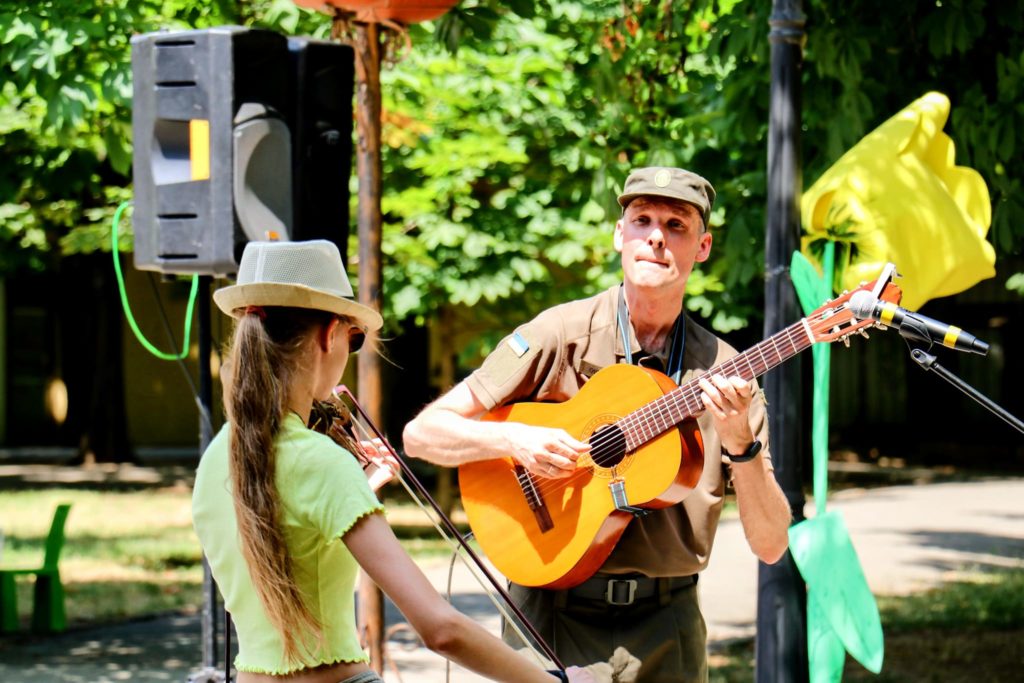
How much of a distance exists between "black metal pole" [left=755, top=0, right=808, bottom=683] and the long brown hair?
2506mm

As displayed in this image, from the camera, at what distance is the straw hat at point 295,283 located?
99.0 inches

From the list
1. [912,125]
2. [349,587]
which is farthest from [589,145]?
[349,587]

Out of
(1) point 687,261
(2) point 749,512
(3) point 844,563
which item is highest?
(1) point 687,261

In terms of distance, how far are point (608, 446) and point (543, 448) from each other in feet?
0.71

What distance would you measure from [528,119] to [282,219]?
231 inches

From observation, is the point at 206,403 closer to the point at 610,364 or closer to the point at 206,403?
the point at 206,403

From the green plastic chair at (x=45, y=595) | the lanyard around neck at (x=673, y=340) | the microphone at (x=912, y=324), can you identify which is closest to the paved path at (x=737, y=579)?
the green plastic chair at (x=45, y=595)

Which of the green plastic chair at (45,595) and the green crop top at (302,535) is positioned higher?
the green crop top at (302,535)

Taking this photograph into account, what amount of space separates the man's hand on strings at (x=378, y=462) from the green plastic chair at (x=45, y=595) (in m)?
5.97

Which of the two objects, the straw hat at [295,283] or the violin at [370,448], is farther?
the violin at [370,448]

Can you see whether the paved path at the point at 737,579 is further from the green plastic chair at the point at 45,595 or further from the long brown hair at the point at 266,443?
the long brown hair at the point at 266,443

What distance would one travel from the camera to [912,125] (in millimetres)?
4664

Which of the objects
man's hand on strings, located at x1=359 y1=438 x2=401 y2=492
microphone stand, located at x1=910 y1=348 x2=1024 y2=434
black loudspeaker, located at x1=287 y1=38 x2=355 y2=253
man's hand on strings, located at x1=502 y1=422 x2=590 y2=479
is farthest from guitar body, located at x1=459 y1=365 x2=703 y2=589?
black loudspeaker, located at x1=287 y1=38 x2=355 y2=253

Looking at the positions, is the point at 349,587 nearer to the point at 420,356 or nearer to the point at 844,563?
the point at 844,563
